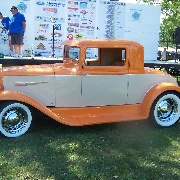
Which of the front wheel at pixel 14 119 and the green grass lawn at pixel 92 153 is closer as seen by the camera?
the green grass lawn at pixel 92 153

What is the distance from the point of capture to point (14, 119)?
4578 millimetres

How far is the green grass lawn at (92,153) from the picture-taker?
3516mm

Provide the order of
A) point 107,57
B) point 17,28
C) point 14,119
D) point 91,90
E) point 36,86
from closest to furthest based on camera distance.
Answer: point 14,119 < point 36,86 < point 91,90 < point 107,57 < point 17,28

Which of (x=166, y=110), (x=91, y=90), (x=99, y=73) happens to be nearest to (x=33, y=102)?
(x=91, y=90)

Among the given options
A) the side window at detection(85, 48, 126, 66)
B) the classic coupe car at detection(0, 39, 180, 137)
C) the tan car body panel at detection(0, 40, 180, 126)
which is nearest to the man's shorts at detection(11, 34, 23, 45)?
the classic coupe car at detection(0, 39, 180, 137)

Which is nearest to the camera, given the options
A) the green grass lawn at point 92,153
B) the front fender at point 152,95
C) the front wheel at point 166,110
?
the green grass lawn at point 92,153

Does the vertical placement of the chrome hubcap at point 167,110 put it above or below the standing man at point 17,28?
below

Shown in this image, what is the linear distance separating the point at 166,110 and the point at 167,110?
33 millimetres

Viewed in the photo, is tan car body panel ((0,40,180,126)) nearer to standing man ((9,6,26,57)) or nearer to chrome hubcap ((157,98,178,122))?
chrome hubcap ((157,98,178,122))

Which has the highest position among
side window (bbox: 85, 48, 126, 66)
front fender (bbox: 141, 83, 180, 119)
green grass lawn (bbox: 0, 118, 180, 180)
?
side window (bbox: 85, 48, 126, 66)

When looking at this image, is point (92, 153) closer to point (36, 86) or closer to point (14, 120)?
point (14, 120)

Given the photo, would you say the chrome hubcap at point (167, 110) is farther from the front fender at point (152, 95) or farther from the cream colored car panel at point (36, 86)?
the cream colored car panel at point (36, 86)

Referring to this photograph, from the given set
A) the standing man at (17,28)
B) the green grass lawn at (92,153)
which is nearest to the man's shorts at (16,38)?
the standing man at (17,28)

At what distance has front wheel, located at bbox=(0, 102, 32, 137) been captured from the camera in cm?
448
